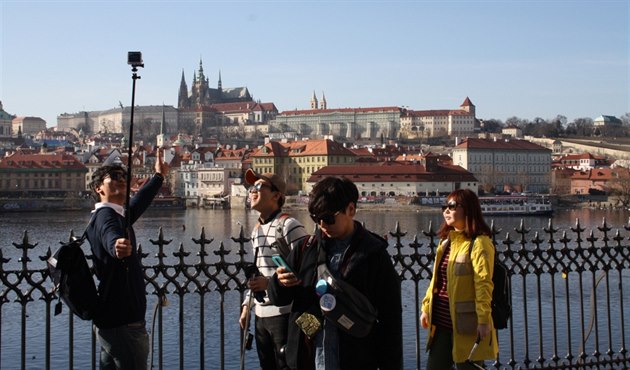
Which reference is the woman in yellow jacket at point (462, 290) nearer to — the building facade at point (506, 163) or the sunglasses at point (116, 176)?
the sunglasses at point (116, 176)

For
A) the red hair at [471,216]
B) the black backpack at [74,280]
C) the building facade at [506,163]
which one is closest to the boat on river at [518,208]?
the building facade at [506,163]

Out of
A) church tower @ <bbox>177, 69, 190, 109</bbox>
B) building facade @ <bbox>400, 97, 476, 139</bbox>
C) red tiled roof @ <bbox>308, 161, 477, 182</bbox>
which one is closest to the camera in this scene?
red tiled roof @ <bbox>308, 161, 477, 182</bbox>

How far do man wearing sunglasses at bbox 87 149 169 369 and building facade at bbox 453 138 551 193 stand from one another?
7946 centimetres

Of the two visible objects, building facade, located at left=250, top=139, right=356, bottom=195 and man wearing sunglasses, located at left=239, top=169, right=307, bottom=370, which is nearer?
man wearing sunglasses, located at left=239, top=169, right=307, bottom=370

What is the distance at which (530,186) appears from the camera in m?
85.1

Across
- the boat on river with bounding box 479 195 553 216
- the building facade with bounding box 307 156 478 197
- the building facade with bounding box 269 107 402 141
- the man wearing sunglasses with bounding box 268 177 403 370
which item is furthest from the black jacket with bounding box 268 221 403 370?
the building facade with bounding box 269 107 402 141

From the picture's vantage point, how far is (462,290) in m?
4.00

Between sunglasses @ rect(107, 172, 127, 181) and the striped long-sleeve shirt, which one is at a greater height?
sunglasses @ rect(107, 172, 127, 181)

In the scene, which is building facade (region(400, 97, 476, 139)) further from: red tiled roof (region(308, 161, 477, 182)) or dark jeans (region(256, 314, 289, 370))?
dark jeans (region(256, 314, 289, 370))

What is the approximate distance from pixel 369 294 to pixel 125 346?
3.46 feet

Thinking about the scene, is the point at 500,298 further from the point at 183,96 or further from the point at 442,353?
the point at 183,96

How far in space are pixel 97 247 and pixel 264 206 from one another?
0.71 meters

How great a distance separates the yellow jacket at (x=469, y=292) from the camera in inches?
155

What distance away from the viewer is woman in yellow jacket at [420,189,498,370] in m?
3.96
